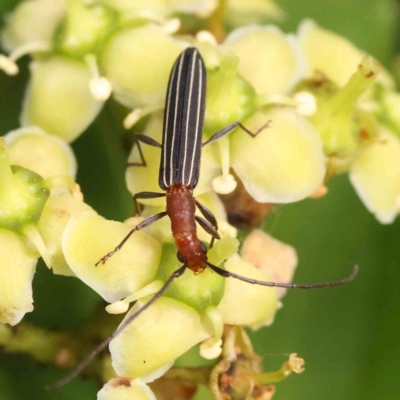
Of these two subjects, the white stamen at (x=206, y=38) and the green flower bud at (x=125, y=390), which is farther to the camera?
the white stamen at (x=206, y=38)

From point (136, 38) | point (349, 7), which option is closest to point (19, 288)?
point (136, 38)

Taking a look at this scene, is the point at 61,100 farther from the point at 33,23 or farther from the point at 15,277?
the point at 15,277

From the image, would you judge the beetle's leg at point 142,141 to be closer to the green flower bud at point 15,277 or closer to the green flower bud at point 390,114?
the green flower bud at point 15,277

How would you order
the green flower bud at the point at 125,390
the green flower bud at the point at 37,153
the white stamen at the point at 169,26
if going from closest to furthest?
the green flower bud at the point at 125,390 < the green flower bud at the point at 37,153 < the white stamen at the point at 169,26

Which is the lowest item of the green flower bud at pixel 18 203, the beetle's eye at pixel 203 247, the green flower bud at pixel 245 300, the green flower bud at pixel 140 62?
the green flower bud at pixel 245 300

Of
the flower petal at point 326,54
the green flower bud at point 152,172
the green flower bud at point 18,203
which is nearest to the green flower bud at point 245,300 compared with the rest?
the green flower bud at point 152,172

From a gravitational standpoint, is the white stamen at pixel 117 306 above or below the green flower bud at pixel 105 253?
below

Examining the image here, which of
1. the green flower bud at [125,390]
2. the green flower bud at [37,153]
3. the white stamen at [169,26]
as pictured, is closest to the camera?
the green flower bud at [125,390]

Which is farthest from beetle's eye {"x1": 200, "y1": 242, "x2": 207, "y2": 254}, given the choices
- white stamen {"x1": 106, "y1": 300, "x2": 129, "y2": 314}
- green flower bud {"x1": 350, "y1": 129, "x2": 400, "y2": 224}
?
green flower bud {"x1": 350, "y1": 129, "x2": 400, "y2": 224}

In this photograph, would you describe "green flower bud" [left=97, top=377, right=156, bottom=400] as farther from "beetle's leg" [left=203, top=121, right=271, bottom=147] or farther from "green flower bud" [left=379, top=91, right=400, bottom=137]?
"green flower bud" [left=379, top=91, right=400, bottom=137]
